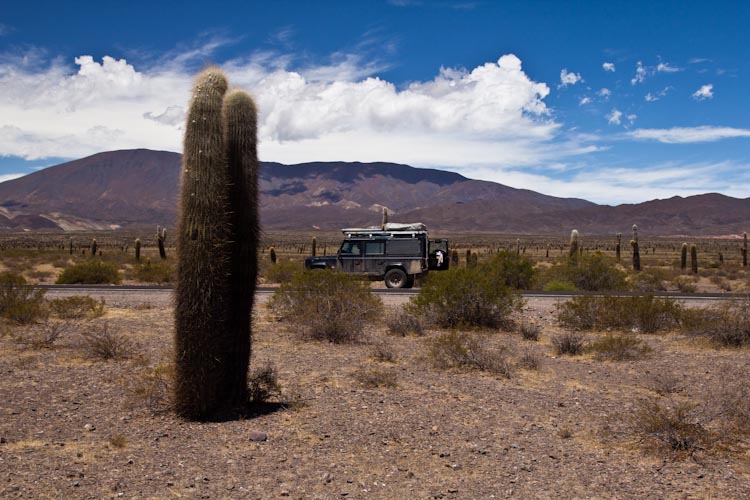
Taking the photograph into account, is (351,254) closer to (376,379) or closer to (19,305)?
(19,305)

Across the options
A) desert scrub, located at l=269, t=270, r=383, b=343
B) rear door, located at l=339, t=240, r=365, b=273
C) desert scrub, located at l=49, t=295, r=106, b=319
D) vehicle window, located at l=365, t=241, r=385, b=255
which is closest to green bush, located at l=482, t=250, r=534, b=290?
vehicle window, located at l=365, t=241, r=385, b=255

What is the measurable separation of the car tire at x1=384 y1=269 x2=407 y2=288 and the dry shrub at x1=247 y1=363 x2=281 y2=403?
48.1 feet

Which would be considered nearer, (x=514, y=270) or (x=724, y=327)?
(x=724, y=327)

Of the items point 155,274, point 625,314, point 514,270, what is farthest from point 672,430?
point 155,274

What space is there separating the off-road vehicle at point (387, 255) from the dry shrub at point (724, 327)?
10766mm

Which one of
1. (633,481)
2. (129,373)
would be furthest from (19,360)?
(633,481)

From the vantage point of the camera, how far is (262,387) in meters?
9.01

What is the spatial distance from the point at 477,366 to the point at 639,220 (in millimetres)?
191689

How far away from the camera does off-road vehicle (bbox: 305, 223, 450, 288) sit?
23359mm

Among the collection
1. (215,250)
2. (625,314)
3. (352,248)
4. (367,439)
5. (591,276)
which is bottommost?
(367,439)

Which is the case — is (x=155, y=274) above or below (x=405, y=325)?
above

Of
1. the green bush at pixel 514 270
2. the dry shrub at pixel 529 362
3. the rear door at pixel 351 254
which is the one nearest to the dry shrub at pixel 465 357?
the dry shrub at pixel 529 362

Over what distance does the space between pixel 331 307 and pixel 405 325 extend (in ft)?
5.56

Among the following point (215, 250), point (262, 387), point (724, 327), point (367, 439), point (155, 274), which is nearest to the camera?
point (367, 439)
